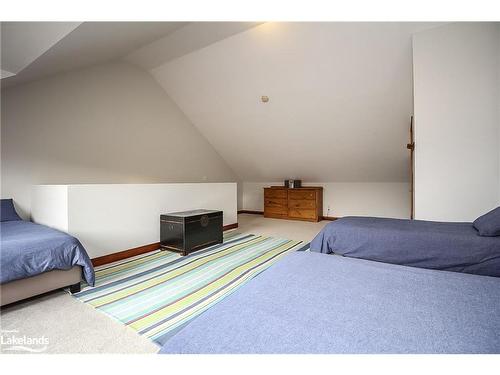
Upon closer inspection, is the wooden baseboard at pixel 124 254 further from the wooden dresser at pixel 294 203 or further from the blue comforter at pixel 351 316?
the wooden dresser at pixel 294 203

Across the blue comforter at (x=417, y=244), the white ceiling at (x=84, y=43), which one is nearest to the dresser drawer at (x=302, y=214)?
the blue comforter at (x=417, y=244)

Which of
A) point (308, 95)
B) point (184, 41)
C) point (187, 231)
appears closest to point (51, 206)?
point (187, 231)

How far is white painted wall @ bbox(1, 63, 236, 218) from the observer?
117 inches

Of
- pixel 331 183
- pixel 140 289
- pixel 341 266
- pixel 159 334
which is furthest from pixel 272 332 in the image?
pixel 331 183

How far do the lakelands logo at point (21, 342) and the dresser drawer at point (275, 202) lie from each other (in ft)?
16.3

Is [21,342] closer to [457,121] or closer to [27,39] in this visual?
[27,39]

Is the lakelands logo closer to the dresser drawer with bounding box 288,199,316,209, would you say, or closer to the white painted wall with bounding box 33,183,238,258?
the white painted wall with bounding box 33,183,238,258

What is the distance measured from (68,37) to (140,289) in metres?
2.21

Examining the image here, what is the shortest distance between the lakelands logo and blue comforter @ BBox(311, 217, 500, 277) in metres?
2.11

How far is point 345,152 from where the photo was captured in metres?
4.79

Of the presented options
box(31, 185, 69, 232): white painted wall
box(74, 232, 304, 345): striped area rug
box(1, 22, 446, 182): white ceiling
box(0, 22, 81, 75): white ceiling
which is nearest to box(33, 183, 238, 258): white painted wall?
box(31, 185, 69, 232): white painted wall
